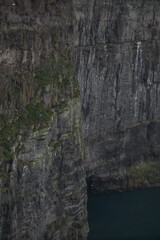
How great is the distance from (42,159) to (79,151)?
123 inches

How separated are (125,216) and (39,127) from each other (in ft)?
49.4

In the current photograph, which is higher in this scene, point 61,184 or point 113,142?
point 61,184

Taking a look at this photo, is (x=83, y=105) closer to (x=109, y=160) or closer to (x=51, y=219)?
(x=109, y=160)

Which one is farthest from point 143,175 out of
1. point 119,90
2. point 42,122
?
point 42,122

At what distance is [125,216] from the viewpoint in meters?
36.5

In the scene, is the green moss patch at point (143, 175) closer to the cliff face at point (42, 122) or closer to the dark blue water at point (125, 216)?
the dark blue water at point (125, 216)

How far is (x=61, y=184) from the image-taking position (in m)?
25.2

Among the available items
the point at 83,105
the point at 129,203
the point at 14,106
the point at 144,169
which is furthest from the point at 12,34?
the point at 144,169

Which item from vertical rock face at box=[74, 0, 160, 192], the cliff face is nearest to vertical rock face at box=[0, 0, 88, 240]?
the cliff face

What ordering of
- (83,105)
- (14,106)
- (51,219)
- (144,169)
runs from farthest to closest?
(144,169) → (83,105) → (51,219) → (14,106)

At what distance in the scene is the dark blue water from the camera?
111ft

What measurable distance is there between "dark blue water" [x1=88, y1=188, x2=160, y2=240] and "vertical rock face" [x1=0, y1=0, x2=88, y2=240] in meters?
7.63

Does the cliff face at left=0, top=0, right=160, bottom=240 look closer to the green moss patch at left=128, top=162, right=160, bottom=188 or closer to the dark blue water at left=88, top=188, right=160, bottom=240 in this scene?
the dark blue water at left=88, top=188, right=160, bottom=240

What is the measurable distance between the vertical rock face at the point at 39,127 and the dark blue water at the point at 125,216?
763cm
